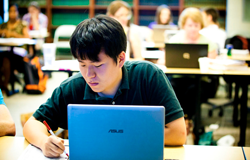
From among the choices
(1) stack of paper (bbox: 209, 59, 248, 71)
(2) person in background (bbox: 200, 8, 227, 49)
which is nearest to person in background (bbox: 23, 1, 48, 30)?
(2) person in background (bbox: 200, 8, 227, 49)

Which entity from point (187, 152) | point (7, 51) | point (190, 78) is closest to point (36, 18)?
point (7, 51)

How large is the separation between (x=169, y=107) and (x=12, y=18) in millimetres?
4366

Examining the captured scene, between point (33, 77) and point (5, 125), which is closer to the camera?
point (5, 125)

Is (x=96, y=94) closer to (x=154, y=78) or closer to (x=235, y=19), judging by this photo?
(x=154, y=78)

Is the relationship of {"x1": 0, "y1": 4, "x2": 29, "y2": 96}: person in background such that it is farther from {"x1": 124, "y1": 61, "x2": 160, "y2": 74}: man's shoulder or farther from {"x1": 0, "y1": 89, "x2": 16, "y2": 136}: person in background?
{"x1": 124, "y1": 61, "x2": 160, "y2": 74}: man's shoulder

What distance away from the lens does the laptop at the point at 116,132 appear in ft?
2.28

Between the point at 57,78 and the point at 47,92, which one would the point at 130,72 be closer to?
the point at 47,92

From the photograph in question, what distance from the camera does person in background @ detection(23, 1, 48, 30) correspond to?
5410mm

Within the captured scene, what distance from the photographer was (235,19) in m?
5.25

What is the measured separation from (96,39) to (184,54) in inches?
57.7

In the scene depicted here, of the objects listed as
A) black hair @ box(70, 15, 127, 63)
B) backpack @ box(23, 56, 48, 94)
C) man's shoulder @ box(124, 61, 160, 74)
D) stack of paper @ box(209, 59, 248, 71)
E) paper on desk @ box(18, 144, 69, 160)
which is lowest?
backpack @ box(23, 56, 48, 94)

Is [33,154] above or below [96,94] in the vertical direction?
below

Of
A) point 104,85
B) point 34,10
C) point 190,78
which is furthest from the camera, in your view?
point 34,10

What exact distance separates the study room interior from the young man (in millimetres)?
17
